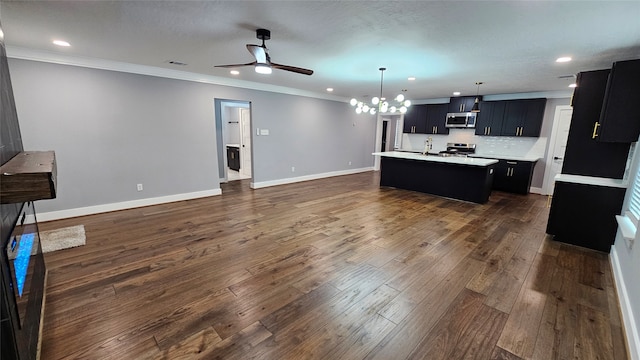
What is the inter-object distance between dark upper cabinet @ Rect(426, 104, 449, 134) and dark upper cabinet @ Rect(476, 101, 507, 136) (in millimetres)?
871

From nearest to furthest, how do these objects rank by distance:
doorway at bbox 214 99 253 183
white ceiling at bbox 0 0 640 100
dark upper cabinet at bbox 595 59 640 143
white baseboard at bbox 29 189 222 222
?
white ceiling at bbox 0 0 640 100, dark upper cabinet at bbox 595 59 640 143, white baseboard at bbox 29 189 222 222, doorway at bbox 214 99 253 183

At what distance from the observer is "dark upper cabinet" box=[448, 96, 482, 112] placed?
6.84m

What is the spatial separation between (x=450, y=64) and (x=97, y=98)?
546 centimetres

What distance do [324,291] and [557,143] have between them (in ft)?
22.5

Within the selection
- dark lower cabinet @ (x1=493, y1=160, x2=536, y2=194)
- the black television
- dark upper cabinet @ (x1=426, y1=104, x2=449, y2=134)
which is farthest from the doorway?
dark lower cabinet @ (x1=493, y1=160, x2=536, y2=194)

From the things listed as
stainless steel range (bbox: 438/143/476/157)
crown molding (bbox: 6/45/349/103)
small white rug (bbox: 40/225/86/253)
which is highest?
crown molding (bbox: 6/45/349/103)

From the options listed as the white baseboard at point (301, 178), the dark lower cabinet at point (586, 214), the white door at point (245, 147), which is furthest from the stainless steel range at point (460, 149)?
the white door at point (245, 147)

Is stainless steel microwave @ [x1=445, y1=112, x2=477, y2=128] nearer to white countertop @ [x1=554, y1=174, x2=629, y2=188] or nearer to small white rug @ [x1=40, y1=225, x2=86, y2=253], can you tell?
white countertop @ [x1=554, y1=174, x2=629, y2=188]

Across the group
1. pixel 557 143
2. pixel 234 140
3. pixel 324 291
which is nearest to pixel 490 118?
pixel 557 143

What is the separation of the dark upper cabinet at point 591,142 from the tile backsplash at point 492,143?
129 inches

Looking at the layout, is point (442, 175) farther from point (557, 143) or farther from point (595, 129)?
point (557, 143)

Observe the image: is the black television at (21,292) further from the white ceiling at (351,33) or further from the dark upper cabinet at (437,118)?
the dark upper cabinet at (437,118)

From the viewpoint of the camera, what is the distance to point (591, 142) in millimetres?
3395

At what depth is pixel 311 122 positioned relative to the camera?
23.6 ft
